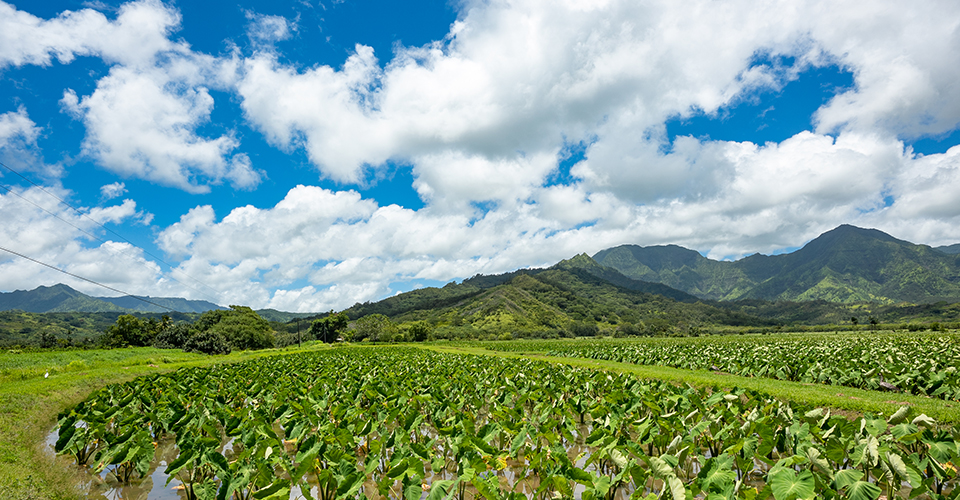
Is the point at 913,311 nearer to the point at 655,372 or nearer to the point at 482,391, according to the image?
the point at 655,372

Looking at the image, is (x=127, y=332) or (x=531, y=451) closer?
(x=531, y=451)

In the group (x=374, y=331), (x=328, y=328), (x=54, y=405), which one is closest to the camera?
(x=54, y=405)

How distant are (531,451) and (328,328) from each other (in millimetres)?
115815

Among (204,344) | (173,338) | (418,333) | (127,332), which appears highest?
(127,332)

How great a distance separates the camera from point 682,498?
4633 millimetres

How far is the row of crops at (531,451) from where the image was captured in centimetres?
517

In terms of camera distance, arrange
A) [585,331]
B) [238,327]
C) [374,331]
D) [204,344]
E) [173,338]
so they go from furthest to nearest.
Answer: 1. [585,331]
2. [374,331]
3. [238,327]
4. [173,338]
5. [204,344]

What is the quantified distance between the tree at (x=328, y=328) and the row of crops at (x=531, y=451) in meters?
105

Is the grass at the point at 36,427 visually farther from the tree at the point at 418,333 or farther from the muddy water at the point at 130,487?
the tree at the point at 418,333

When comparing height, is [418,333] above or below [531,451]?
below

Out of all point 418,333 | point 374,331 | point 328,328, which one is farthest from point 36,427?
point 328,328

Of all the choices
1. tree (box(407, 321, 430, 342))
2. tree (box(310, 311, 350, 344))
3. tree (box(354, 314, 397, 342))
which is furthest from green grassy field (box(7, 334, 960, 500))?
tree (box(310, 311, 350, 344))

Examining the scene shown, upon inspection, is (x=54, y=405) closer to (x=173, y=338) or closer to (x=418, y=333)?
(x=173, y=338)

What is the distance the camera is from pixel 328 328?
371 ft
